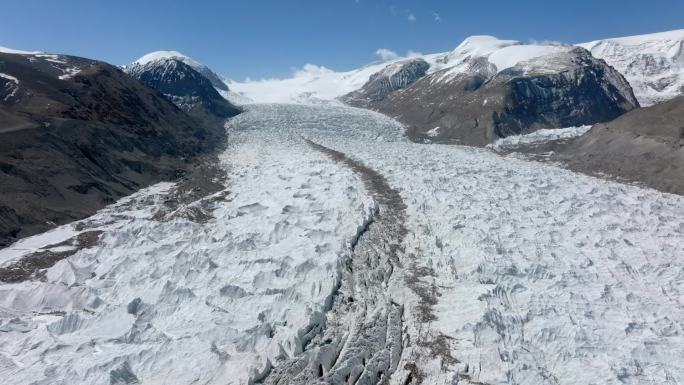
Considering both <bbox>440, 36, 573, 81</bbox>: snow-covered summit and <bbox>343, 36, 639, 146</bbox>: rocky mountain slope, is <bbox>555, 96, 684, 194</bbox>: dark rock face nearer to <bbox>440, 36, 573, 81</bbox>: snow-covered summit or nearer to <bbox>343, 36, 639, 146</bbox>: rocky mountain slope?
<bbox>343, 36, 639, 146</bbox>: rocky mountain slope

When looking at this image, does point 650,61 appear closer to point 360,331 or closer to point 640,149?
point 640,149

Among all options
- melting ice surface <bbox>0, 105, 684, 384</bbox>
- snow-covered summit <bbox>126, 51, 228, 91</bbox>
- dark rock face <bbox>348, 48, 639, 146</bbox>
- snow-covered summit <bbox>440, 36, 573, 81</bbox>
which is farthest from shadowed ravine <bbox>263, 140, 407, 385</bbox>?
snow-covered summit <bbox>126, 51, 228, 91</bbox>

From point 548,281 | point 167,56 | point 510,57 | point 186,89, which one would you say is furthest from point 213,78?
point 548,281

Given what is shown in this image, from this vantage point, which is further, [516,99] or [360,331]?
[516,99]

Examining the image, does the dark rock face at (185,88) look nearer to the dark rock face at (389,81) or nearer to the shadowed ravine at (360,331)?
the dark rock face at (389,81)

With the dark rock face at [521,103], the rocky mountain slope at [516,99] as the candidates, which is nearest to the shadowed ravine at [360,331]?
the dark rock face at [521,103]

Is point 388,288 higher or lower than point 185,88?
lower

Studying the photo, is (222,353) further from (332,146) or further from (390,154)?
(332,146)
